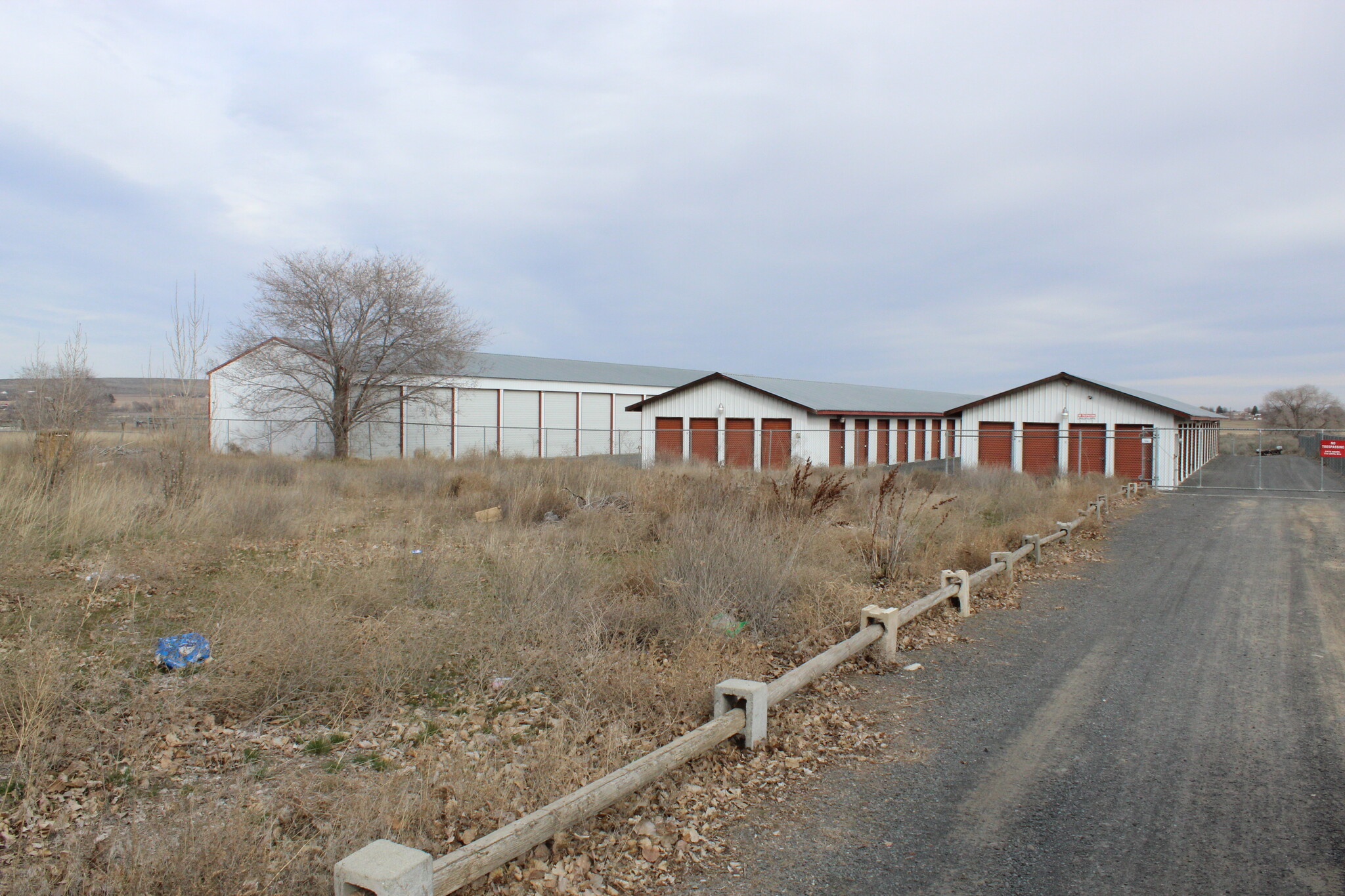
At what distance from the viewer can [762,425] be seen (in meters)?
33.2

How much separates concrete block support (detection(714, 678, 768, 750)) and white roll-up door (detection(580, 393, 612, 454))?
3607cm

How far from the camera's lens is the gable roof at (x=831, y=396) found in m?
32.9

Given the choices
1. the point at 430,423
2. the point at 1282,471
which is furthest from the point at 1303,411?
the point at 430,423

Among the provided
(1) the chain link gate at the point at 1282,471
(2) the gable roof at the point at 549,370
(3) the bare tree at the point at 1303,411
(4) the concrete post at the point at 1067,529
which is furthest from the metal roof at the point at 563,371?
(3) the bare tree at the point at 1303,411

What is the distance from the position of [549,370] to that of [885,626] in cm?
3794

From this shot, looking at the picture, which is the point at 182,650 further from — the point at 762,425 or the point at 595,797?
the point at 762,425

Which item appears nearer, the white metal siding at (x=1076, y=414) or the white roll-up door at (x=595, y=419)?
the white metal siding at (x=1076, y=414)

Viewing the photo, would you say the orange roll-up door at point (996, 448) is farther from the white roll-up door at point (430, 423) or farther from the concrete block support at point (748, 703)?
the concrete block support at point (748, 703)

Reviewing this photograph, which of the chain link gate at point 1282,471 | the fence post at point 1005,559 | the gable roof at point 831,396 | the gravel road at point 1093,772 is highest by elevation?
the gable roof at point 831,396

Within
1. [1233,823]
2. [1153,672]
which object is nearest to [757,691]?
[1233,823]

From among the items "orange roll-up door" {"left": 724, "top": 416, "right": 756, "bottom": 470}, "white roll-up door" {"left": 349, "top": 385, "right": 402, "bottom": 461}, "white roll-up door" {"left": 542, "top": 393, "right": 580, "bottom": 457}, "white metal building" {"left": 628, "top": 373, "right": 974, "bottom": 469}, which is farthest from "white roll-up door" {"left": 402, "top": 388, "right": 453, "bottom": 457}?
"orange roll-up door" {"left": 724, "top": 416, "right": 756, "bottom": 470}

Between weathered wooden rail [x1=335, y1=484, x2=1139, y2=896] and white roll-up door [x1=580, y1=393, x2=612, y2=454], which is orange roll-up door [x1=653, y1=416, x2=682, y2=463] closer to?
white roll-up door [x1=580, y1=393, x2=612, y2=454]

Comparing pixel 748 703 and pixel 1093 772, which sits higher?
pixel 748 703

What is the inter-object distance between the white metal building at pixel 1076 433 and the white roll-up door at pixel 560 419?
1931 centimetres
